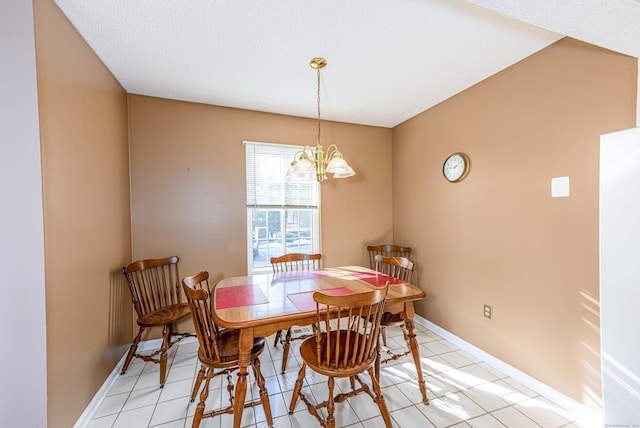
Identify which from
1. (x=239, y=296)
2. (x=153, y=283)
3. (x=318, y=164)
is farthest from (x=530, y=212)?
(x=153, y=283)

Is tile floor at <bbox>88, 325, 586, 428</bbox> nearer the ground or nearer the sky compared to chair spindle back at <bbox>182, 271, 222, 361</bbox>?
nearer the ground

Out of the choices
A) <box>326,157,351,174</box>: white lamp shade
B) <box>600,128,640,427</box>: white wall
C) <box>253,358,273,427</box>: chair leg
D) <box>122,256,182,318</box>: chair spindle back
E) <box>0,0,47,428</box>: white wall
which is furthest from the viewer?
<box>122,256,182,318</box>: chair spindle back

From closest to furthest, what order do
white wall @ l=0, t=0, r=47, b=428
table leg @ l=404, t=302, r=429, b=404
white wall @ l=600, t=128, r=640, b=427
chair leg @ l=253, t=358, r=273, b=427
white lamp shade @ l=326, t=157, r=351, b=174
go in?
white wall @ l=600, t=128, r=640, b=427 < white wall @ l=0, t=0, r=47, b=428 < chair leg @ l=253, t=358, r=273, b=427 < table leg @ l=404, t=302, r=429, b=404 < white lamp shade @ l=326, t=157, r=351, b=174

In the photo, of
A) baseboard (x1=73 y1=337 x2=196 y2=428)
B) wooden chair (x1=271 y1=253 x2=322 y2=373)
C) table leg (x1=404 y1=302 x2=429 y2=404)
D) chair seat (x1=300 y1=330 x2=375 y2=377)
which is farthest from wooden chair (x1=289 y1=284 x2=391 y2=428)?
baseboard (x1=73 y1=337 x2=196 y2=428)

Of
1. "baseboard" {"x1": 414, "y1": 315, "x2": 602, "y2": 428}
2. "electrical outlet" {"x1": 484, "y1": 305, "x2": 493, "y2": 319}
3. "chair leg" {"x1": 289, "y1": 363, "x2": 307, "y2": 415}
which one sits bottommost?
"baseboard" {"x1": 414, "y1": 315, "x2": 602, "y2": 428}

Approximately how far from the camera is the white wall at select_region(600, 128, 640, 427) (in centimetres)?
111

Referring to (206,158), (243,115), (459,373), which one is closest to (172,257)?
(206,158)

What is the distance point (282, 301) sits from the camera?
1.73m

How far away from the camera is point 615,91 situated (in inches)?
60.8

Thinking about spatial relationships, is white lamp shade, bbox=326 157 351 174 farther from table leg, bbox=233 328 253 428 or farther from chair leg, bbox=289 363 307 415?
chair leg, bbox=289 363 307 415

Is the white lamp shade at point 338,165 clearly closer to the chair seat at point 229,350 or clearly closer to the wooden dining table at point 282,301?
the wooden dining table at point 282,301

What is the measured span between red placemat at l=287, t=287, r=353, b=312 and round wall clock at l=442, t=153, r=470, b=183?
164 cm

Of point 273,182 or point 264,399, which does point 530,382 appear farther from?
point 273,182

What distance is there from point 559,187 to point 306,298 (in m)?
1.98
